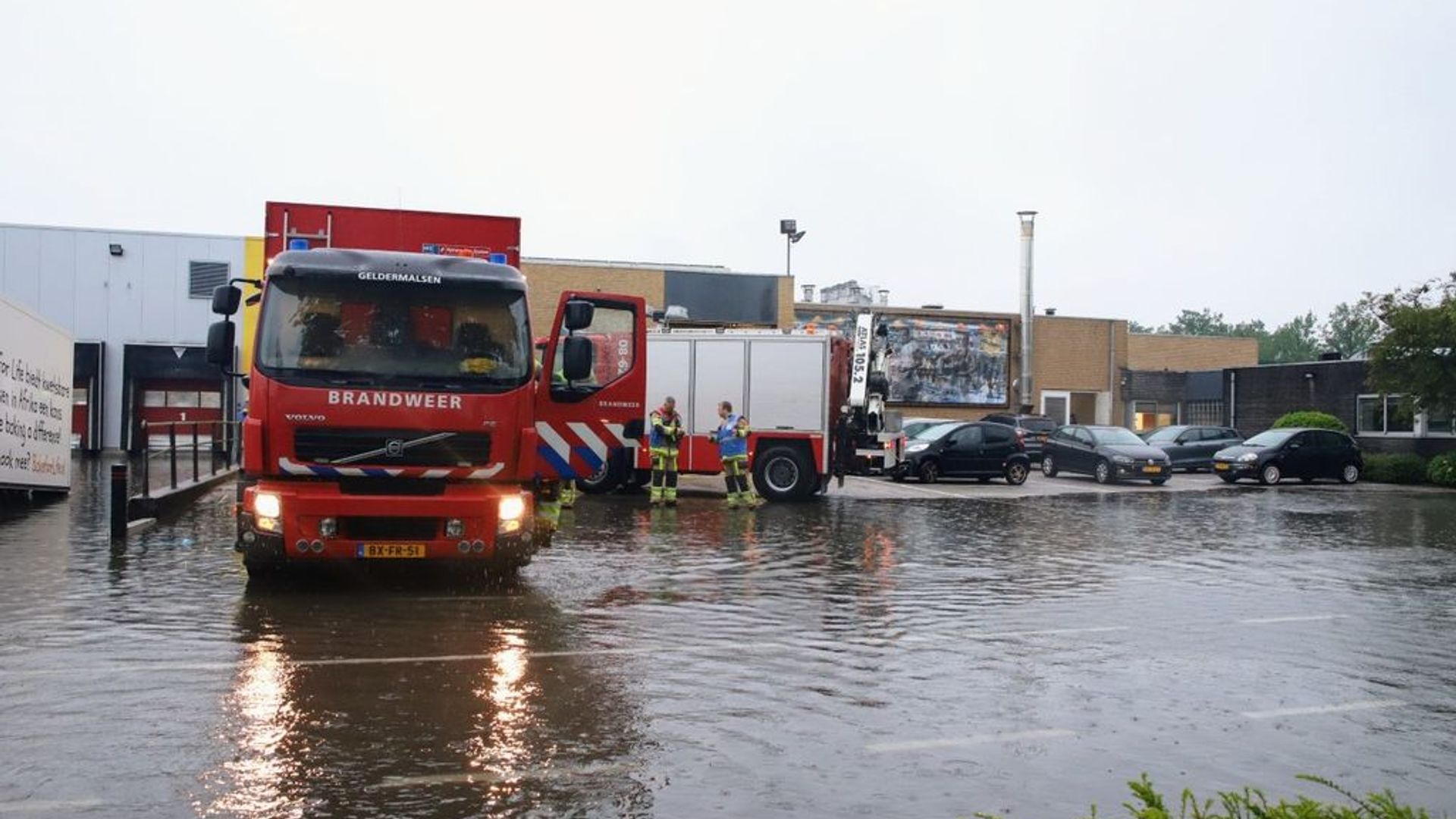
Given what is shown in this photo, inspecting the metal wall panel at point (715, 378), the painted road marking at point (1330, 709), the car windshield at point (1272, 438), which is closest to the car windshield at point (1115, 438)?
the car windshield at point (1272, 438)

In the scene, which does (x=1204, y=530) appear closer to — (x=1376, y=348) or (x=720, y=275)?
(x=1376, y=348)

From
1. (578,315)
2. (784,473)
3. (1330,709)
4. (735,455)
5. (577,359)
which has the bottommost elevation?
(1330,709)

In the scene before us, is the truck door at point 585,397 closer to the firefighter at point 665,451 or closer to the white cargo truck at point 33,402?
the firefighter at point 665,451

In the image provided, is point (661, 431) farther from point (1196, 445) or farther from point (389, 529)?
point (1196, 445)

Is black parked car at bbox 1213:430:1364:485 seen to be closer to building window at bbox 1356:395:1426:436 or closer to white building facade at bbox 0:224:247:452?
building window at bbox 1356:395:1426:436

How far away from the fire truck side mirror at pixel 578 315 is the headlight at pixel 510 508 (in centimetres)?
167

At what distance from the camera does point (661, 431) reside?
21016 mm

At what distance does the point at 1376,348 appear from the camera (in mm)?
34344

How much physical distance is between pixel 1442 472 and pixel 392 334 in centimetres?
3108

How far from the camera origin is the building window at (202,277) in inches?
1451

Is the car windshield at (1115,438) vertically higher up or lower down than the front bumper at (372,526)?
higher up

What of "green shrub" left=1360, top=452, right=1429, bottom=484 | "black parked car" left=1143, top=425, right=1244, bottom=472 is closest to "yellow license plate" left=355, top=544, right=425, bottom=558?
"green shrub" left=1360, top=452, right=1429, bottom=484

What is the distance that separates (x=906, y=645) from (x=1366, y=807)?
5.34 metres

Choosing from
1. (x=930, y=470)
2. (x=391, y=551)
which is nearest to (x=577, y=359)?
(x=391, y=551)
